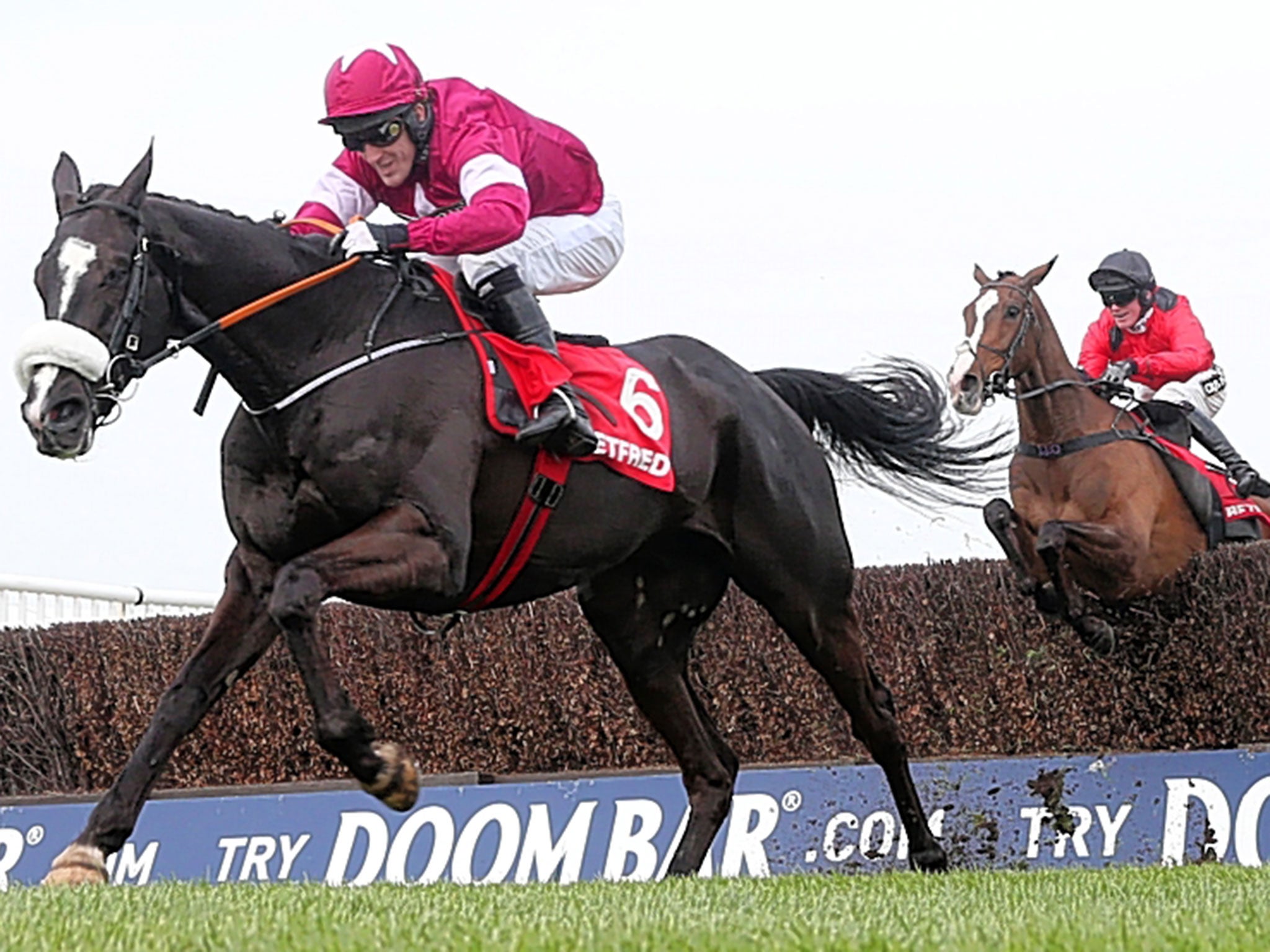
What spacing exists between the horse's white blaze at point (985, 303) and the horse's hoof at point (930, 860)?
9.20ft

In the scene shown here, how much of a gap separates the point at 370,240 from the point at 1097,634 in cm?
341

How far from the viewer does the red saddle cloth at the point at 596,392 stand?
549 centimetres

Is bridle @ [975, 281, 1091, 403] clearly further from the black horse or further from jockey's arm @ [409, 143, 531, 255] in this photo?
jockey's arm @ [409, 143, 531, 255]

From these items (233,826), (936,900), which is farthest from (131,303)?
(233,826)

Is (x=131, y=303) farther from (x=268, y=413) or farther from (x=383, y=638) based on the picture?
(x=383, y=638)

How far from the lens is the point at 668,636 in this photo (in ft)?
21.1

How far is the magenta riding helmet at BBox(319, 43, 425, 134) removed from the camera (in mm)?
5531

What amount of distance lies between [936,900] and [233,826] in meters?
5.00

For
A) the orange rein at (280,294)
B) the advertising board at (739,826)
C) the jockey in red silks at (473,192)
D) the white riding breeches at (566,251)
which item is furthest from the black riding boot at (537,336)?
the advertising board at (739,826)

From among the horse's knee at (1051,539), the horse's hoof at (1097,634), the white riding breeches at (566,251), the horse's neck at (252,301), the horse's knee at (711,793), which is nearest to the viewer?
the horse's neck at (252,301)

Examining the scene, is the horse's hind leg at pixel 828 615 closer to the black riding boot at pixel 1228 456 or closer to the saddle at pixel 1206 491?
the saddle at pixel 1206 491

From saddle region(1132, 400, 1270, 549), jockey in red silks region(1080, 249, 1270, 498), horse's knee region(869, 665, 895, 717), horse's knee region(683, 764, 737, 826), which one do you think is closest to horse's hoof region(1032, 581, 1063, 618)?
saddle region(1132, 400, 1270, 549)

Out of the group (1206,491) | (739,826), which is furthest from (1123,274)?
(739,826)

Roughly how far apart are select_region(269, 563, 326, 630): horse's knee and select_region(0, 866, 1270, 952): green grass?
63 cm
